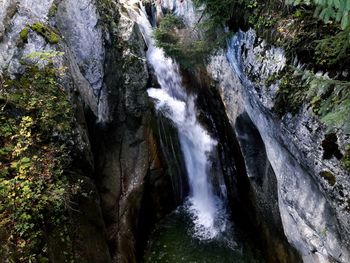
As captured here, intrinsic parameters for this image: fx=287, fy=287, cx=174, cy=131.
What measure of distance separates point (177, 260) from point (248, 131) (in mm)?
4709

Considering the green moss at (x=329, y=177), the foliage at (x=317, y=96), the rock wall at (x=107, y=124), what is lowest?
the green moss at (x=329, y=177)

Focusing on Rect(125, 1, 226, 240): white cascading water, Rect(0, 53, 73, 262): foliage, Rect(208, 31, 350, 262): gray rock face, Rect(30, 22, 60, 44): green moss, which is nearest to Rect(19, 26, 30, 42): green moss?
Rect(30, 22, 60, 44): green moss

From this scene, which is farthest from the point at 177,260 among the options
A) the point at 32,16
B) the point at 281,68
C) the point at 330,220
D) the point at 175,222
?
the point at 32,16

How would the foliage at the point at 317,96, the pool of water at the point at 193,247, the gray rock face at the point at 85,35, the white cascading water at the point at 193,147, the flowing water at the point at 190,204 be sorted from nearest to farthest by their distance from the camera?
the foliage at the point at 317,96, the gray rock face at the point at 85,35, the pool of water at the point at 193,247, the flowing water at the point at 190,204, the white cascading water at the point at 193,147

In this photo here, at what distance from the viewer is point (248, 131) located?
8.85 metres

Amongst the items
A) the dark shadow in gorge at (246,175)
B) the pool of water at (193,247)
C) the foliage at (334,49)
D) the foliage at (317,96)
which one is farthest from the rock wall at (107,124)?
the foliage at (334,49)

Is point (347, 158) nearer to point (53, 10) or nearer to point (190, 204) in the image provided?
point (190, 204)

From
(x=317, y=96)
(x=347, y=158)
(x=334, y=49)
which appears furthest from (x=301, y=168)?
(x=334, y=49)

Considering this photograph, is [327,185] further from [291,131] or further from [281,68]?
[281,68]

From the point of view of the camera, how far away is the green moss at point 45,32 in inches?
291

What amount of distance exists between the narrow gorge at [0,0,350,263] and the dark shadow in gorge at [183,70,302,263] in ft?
0.19

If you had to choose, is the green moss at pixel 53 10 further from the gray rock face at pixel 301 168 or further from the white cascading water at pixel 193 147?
the gray rock face at pixel 301 168

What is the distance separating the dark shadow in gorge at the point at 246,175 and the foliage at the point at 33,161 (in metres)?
5.34

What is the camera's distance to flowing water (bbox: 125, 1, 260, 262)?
9.56 m
